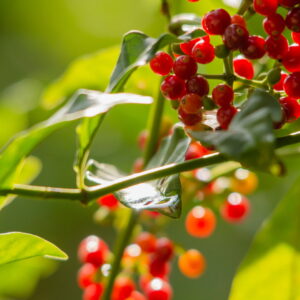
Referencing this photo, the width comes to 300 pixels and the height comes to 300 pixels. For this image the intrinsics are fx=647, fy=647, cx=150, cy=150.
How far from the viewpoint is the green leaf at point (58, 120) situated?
877 millimetres

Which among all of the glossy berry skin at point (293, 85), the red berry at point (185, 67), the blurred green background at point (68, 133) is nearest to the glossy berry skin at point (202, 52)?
the red berry at point (185, 67)

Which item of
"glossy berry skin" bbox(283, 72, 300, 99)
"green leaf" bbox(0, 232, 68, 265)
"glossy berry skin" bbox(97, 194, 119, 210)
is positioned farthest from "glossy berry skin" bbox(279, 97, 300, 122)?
"glossy berry skin" bbox(97, 194, 119, 210)

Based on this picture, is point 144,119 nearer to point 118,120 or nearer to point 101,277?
point 118,120

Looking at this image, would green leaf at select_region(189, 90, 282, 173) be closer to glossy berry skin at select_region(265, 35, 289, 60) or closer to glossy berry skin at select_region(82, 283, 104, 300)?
glossy berry skin at select_region(265, 35, 289, 60)

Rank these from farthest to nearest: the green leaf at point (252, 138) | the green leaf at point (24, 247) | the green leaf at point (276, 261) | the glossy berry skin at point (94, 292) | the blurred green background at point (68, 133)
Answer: the blurred green background at point (68, 133) < the glossy berry skin at point (94, 292) < the green leaf at point (276, 261) < the green leaf at point (24, 247) < the green leaf at point (252, 138)

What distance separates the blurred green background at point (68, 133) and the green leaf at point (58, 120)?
3.93 feet

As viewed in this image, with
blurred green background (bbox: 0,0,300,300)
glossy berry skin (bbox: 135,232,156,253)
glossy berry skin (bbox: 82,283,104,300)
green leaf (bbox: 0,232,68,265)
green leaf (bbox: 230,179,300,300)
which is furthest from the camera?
blurred green background (bbox: 0,0,300,300)

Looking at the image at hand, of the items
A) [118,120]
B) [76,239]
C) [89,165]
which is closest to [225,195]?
[89,165]

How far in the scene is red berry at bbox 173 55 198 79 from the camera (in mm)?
941

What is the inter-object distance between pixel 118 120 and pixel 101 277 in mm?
980

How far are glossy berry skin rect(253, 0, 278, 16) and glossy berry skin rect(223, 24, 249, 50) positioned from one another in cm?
4

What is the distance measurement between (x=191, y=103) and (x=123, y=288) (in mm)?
691

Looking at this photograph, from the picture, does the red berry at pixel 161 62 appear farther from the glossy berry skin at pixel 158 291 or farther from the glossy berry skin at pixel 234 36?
the glossy berry skin at pixel 158 291

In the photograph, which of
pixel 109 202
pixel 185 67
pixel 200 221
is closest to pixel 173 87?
pixel 185 67
